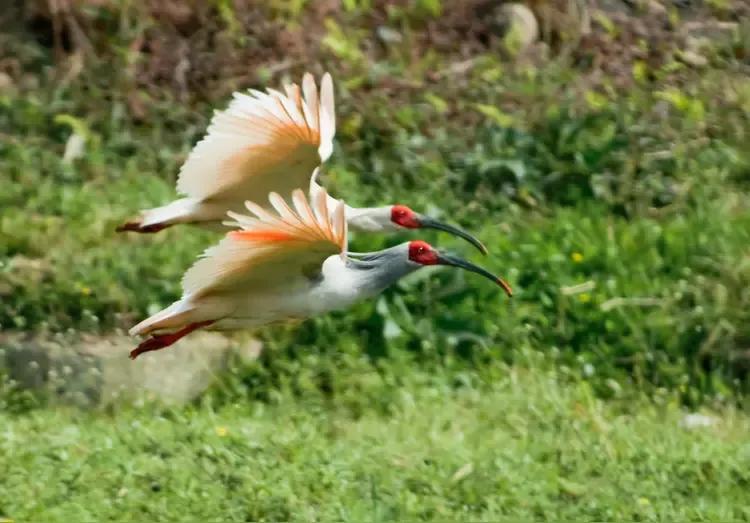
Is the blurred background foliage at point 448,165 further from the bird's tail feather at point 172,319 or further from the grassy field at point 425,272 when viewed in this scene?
the bird's tail feather at point 172,319

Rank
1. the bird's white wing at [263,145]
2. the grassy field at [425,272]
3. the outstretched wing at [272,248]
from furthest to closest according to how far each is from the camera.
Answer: the grassy field at [425,272] < the bird's white wing at [263,145] < the outstretched wing at [272,248]

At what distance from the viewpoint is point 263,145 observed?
11.1 feet

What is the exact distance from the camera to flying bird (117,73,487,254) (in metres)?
3.26

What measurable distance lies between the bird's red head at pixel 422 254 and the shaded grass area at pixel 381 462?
191 centimetres

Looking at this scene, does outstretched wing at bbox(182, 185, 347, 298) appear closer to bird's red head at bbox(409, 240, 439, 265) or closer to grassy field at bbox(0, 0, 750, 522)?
bird's red head at bbox(409, 240, 439, 265)

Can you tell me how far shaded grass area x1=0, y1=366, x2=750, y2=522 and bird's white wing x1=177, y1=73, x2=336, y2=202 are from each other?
68.1 inches

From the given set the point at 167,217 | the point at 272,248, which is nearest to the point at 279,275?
the point at 272,248

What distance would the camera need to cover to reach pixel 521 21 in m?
8.91

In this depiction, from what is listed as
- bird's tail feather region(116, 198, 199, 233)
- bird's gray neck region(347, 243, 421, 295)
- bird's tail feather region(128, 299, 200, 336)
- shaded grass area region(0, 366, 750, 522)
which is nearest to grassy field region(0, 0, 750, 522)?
shaded grass area region(0, 366, 750, 522)

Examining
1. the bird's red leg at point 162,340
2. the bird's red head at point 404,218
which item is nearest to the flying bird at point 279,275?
the bird's red leg at point 162,340

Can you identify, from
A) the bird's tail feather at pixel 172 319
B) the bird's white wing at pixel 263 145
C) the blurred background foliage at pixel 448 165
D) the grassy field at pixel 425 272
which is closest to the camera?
the bird's white wing at pixel 263 145

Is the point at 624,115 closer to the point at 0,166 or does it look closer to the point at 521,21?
the point at 521,21

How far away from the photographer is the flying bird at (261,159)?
326 centimetres

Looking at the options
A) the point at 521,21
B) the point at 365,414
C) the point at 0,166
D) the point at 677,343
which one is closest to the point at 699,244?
the point at 677,343
